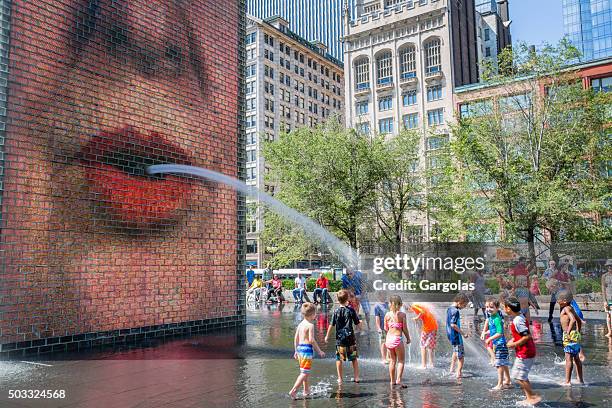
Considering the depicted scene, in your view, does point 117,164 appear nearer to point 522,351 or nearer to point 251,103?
point 522,351

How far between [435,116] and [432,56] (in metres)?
8.06

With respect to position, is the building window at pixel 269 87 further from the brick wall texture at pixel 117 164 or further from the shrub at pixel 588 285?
the shrub at pixel 588 285

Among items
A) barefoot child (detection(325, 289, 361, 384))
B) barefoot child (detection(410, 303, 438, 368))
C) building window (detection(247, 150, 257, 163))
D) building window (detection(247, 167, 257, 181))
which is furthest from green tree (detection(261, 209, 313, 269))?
building window (detection(247, 150, 257, 163))

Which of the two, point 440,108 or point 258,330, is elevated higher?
point 440,108

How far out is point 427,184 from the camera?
35.3 metres

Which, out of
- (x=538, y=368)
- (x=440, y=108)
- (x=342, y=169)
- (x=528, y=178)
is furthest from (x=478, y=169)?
(x=440, y=108)

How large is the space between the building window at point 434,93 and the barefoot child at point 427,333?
62374 mm

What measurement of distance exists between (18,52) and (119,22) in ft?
9.60

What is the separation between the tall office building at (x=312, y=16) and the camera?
163 m

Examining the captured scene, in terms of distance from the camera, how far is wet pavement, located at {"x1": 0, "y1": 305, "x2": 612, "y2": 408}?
7227mm

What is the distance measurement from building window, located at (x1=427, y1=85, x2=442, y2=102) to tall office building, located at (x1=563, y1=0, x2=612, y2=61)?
4828 centimetres

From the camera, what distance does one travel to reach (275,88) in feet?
276

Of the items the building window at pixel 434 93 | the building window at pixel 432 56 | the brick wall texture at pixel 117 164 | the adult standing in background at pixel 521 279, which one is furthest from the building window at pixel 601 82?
the brick wall texture at pixel 117 164

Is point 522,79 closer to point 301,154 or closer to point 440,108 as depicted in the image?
point 301,154
